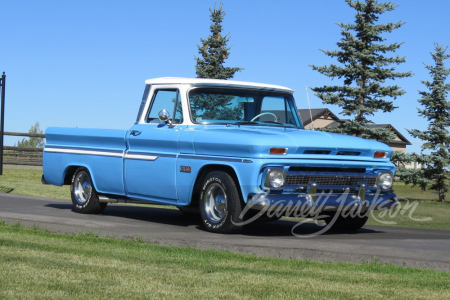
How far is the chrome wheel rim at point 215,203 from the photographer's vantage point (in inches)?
386

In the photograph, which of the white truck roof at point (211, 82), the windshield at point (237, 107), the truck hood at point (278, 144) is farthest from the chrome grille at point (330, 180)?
the white truck roof at point (211, 82)

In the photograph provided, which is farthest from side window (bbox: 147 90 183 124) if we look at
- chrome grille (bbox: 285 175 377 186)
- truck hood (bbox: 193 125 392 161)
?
chrome grille (bbox: 285 175 377 186)

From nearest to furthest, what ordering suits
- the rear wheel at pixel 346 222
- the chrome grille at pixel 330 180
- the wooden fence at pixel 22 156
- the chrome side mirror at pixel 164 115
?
the chrome grille at pixel 330 180 → the chrome side mirror at pixel 164 115 → the rear wheel at pixel 346 222 → the wooden fence at pixel 22 156

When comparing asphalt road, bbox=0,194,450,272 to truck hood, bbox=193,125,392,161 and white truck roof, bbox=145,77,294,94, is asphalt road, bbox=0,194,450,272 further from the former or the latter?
white truck roof, bbox=145,77,294,94

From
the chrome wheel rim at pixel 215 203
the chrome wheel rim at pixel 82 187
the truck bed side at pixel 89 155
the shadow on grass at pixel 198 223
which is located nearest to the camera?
the chrome wheel rim at pixel 215 203

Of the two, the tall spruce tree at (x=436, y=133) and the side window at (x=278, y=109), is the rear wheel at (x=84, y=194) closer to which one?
the side window at (x=278, y=109)

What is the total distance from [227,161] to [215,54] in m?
30.5

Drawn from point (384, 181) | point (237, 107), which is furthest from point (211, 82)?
point (384, 181)

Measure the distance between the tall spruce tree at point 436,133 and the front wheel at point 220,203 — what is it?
29.0 metres

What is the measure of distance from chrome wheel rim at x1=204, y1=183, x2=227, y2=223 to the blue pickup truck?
1 cm

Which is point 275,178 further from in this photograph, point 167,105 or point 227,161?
point 167,105

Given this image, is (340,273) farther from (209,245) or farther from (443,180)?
(443,180)

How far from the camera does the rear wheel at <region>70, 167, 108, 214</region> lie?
1221 cm

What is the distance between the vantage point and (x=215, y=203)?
9953 millimetres
